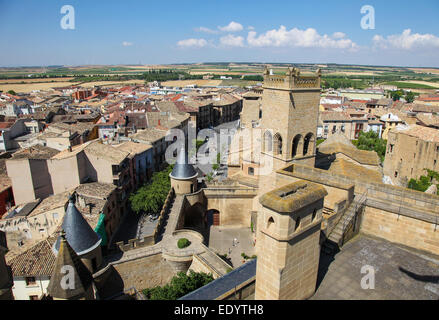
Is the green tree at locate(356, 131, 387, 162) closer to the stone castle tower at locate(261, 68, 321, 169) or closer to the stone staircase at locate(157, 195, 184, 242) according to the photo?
the stone castle tower at locate(261, 68, 321, 169)

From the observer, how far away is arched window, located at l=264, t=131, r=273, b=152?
63.4 feet

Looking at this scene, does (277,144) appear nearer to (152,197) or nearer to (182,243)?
(182,243)

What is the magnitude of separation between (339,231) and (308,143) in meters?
7.84

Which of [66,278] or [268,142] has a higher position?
[268,142]

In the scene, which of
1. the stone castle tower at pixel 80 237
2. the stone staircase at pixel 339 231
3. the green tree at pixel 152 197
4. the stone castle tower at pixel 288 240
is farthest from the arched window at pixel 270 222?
the green tree at pixel 152 197

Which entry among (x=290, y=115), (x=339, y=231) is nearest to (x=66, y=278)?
(x=339, y=231)

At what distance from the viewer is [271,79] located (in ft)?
60.7

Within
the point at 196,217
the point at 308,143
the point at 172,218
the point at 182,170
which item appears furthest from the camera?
the point at 196,217

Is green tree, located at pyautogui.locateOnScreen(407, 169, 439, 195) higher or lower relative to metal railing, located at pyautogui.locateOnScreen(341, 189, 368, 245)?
lower

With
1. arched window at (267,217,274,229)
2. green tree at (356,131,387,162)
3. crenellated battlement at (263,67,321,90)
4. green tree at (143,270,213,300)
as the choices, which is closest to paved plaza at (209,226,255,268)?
green tree at (143,270,213,300)

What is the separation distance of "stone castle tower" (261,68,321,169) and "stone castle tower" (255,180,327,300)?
30.5 ft

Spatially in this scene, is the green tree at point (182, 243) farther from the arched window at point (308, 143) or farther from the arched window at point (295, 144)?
the arched window at point (308, 143)

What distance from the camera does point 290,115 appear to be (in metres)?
Answer: 17.8

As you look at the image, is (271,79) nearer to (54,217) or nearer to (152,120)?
(54,217)
